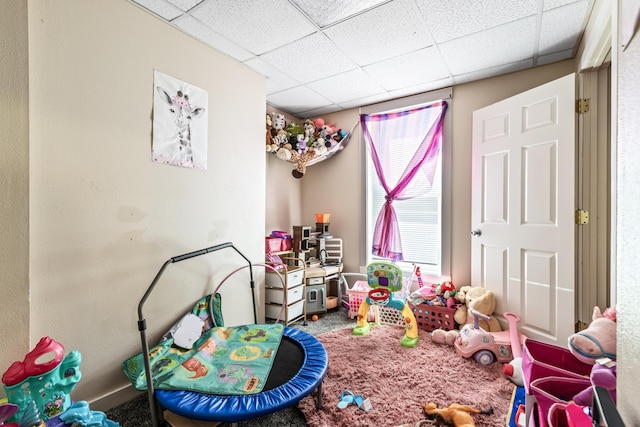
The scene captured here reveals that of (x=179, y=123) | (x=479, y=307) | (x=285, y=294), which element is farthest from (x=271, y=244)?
(x=479, y=307)

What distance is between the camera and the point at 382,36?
204 cm

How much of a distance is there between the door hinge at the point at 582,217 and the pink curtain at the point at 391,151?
1.25 metres

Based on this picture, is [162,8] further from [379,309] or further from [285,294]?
[379,309]

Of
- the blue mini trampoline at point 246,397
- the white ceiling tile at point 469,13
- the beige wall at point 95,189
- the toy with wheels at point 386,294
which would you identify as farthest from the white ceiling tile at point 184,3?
the toy with wheels at point 386,294

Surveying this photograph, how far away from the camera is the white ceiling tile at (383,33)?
1.81 metres

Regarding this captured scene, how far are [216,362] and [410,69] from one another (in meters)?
2.73

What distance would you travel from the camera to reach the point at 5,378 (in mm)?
1090

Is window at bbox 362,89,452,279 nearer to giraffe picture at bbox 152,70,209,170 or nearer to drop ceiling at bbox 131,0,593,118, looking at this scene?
drop ceiling at bbox 131,0,593,118

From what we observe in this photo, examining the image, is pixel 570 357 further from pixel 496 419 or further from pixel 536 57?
pixel 536 57

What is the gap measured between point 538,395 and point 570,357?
0.44 meters

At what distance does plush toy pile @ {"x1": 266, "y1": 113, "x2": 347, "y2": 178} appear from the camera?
305cm

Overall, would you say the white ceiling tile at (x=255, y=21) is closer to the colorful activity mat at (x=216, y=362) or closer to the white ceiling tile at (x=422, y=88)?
the white ceiling tile at (x=422, y=88)

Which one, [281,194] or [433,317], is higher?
[281,194]

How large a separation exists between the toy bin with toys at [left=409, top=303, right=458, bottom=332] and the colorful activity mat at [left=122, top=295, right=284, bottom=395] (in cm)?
138
